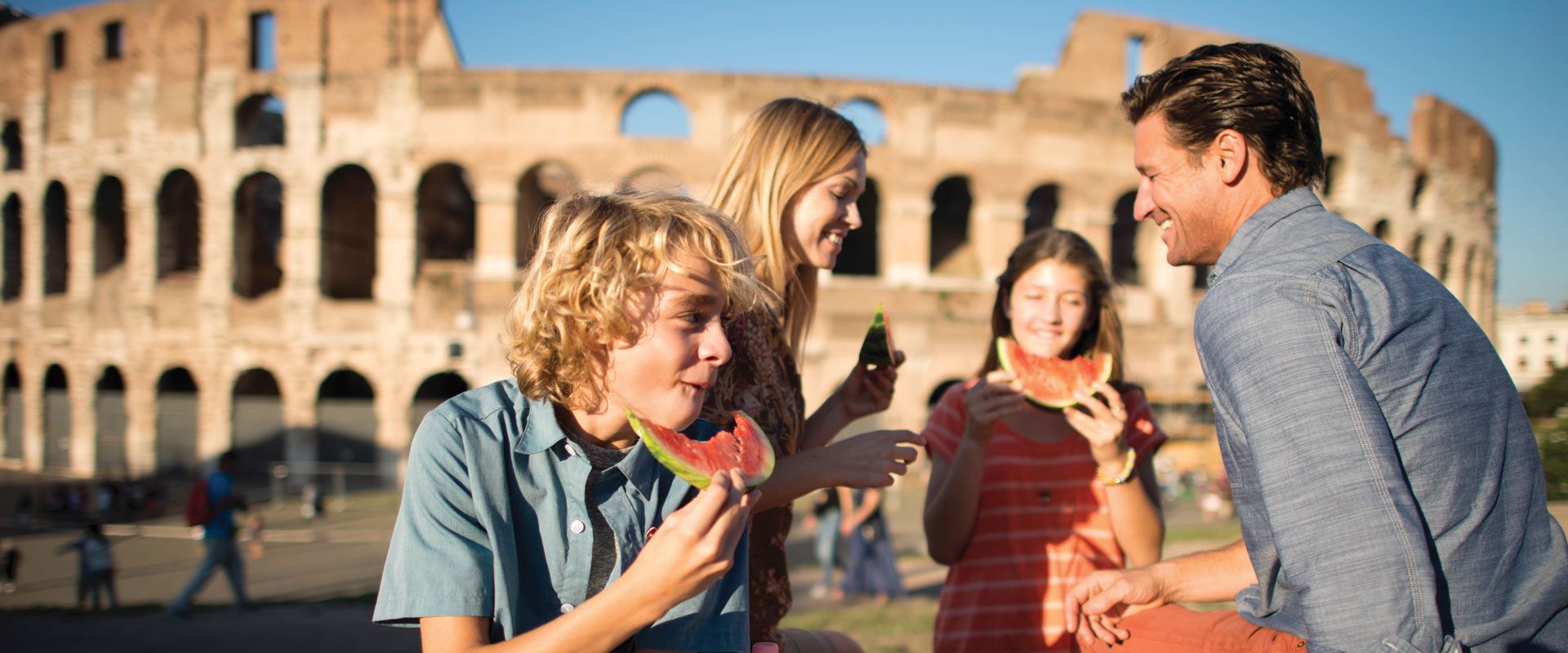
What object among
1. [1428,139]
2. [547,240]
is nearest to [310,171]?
[547,240]

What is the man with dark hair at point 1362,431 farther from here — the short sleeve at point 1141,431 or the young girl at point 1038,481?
the short sleeve at point 1141,431

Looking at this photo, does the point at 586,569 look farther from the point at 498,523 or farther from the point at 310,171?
the point at 310,171

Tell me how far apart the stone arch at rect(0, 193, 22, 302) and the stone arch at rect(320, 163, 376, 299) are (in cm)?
1046

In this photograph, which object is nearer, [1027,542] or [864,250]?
[1027,542]

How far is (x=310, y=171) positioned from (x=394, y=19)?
166 inches

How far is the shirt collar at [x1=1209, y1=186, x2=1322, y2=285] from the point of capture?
1818mm

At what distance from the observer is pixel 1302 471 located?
61.2 inches

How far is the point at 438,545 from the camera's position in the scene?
5.34 feet

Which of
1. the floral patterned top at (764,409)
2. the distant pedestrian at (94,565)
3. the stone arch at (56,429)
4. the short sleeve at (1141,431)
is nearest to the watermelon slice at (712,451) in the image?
the floral patterned top at (764,409)

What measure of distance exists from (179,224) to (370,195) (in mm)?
5309

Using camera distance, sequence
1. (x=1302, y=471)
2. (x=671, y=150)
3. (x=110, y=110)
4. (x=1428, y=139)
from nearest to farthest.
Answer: (x=1302, y=471)
(x=671, y=150)
(x=110, y=110)
(x=1428, y=139)

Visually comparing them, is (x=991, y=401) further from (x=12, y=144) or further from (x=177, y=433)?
(x=12, y=144)

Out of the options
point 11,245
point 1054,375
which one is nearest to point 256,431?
point 11,245

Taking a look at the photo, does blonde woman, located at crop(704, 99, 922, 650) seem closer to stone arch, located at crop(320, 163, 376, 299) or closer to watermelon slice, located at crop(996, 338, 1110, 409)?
watermelon slice, located at crop(996, 338, 1110, 409)
